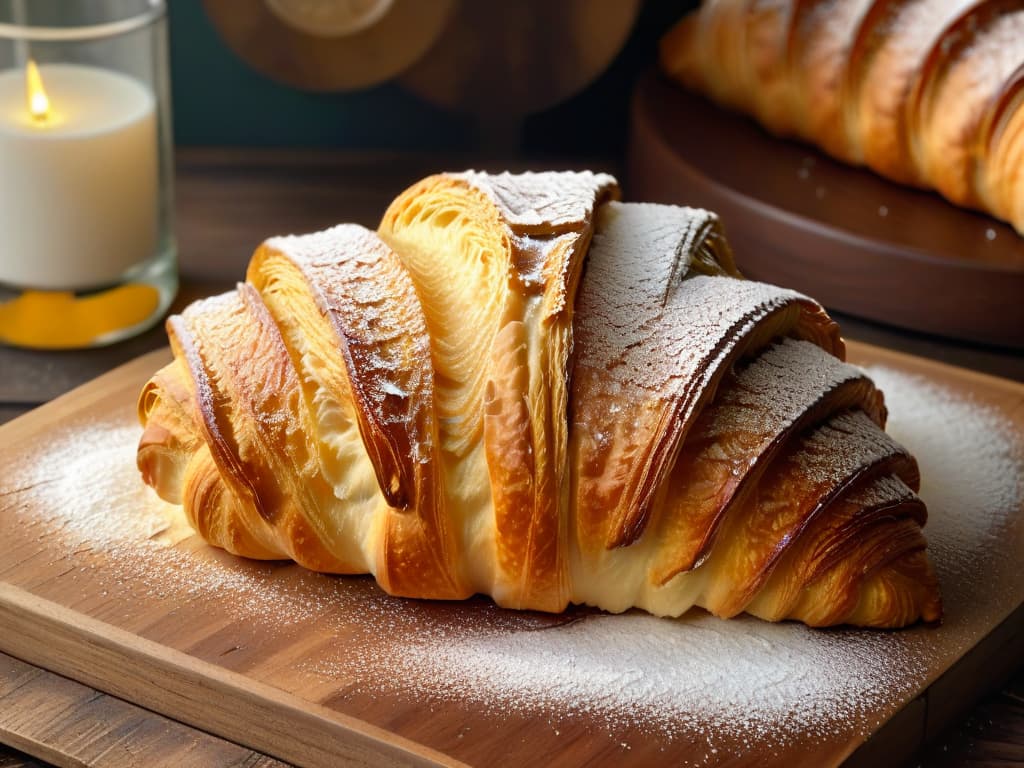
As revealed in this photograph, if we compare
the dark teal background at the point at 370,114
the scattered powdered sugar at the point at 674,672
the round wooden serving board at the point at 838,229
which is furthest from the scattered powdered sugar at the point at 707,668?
the dark teal background at the point at 370,114

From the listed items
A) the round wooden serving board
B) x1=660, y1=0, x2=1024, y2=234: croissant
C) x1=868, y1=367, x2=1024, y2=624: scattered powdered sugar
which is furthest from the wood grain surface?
x1=660, y1=0, x2=1024, y2=234: croissant

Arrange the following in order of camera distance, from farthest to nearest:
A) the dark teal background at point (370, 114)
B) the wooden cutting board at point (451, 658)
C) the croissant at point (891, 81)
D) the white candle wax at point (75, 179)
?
the dark teal background at point (370, 114), the croissant at point (891, 81), the white candle wax at point (75, 179), the wooden cutting board at point (451, 658)

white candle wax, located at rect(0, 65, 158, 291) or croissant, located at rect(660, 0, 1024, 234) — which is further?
croissant, located at rect(660, 0, 1024, 234)

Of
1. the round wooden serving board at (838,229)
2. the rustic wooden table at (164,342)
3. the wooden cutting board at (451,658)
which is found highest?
the round wooden serving board at (838,229)

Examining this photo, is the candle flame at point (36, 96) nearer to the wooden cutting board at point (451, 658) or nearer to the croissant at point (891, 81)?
the wooden cutting board at point (451, 658)

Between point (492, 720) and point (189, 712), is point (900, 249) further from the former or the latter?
point (189, 712)

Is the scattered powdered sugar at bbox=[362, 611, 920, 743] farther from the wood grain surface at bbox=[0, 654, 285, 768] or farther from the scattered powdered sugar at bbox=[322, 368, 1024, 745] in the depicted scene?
the wood grain surface at bbox=[0, 654, 285, 768]

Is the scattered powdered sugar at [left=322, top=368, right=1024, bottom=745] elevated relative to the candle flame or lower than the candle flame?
lower
